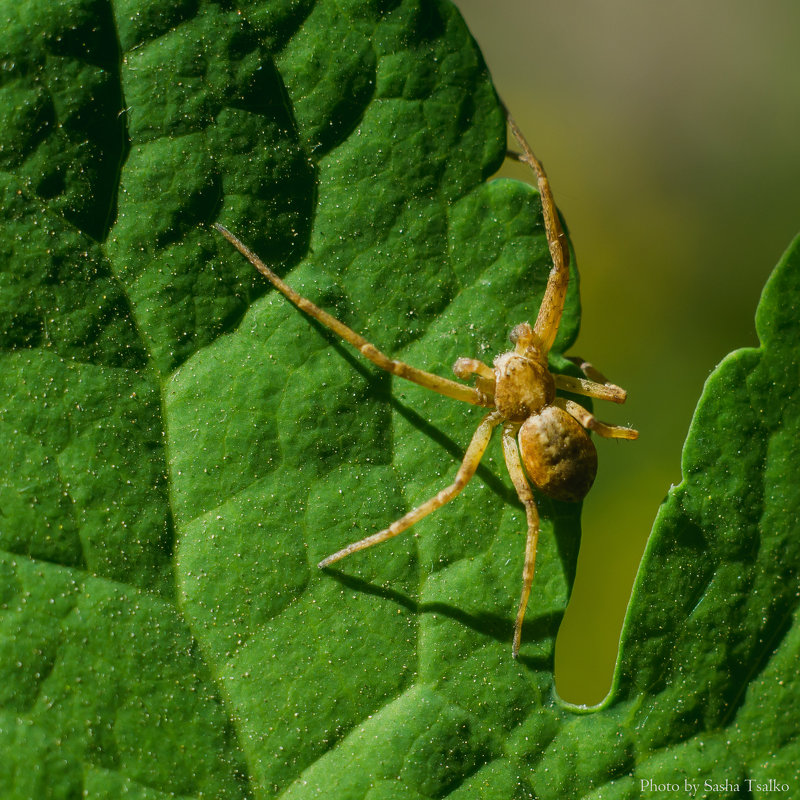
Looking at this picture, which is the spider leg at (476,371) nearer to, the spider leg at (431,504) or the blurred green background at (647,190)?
the spider leg at (431,504)

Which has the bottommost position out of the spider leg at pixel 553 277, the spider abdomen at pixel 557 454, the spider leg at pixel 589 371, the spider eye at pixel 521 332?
the spider abdomen at pixel 557 454

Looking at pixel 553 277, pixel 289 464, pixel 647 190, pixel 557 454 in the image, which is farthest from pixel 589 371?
pixel 647 190

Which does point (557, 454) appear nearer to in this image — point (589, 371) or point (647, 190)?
point (589, 371)

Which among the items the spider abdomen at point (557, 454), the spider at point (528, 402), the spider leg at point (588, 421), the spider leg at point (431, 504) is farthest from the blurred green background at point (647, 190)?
the spider leg at point (431, 504)

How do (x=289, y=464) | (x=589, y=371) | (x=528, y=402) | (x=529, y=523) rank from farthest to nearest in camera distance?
(x=589, y=371) → (x=528, y=402) → (x=529, y=523) → (x=289, y=464)

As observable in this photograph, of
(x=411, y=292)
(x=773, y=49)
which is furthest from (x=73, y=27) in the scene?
(x=773, y=49)

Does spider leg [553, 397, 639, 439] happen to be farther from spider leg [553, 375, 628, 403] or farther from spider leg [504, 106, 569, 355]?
spider leg [504, 106, 569, 355]

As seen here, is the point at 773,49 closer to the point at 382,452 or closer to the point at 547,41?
the point at 547,41
